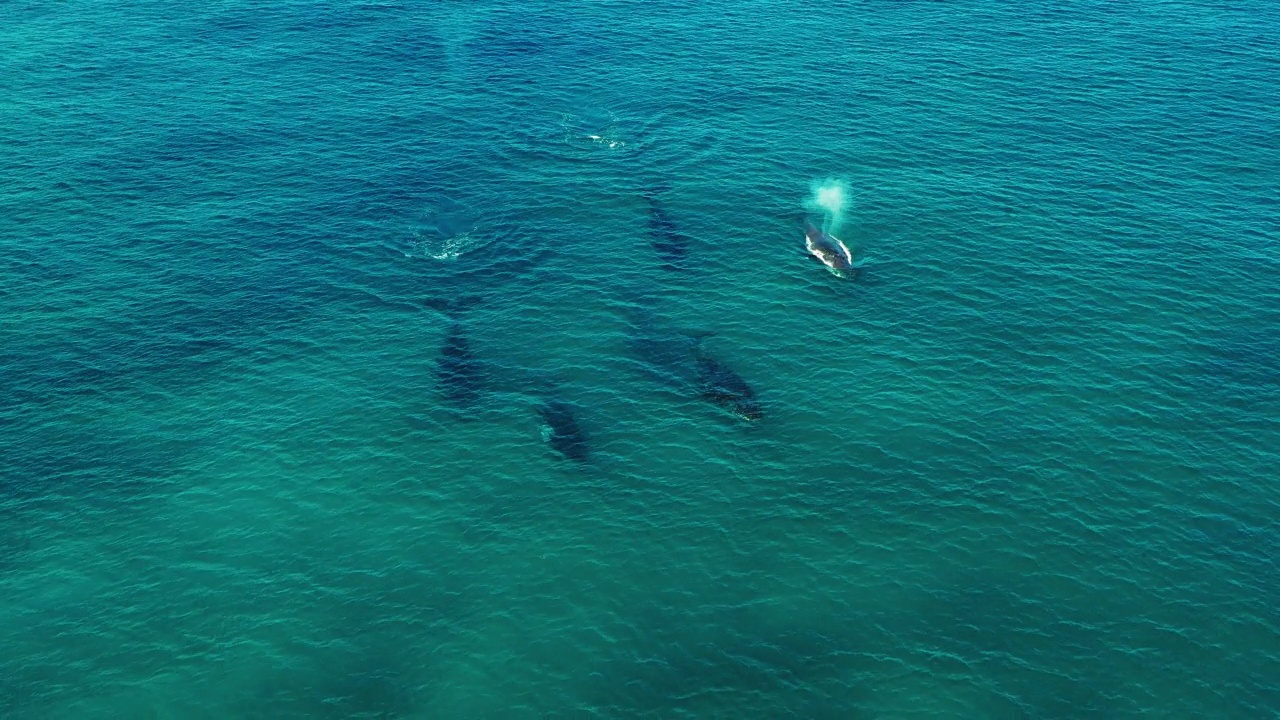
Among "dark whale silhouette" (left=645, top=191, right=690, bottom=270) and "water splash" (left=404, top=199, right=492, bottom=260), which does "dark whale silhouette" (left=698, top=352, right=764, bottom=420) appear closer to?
"dark whale silhouette" (left=645, top=191, right=690, bottom=270)

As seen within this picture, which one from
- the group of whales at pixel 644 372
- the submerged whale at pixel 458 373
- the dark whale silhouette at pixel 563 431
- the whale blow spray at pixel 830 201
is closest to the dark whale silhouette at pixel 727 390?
the group of whales at pixel 644 372

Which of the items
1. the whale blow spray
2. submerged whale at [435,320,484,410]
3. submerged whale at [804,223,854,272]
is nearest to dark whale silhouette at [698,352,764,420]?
submerged whale at [435,320,484,410]

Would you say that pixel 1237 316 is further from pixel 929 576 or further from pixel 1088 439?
pixel 929 576

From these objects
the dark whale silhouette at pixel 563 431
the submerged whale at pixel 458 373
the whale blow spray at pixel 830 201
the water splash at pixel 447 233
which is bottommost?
the dark whale silhouette at pixel 563 431

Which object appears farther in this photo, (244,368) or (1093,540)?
(244,368)

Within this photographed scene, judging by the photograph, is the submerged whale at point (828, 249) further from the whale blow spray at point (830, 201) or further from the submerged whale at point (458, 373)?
the submerged whale at point (458, 373)

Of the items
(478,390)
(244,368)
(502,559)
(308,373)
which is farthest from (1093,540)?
(244,368)
